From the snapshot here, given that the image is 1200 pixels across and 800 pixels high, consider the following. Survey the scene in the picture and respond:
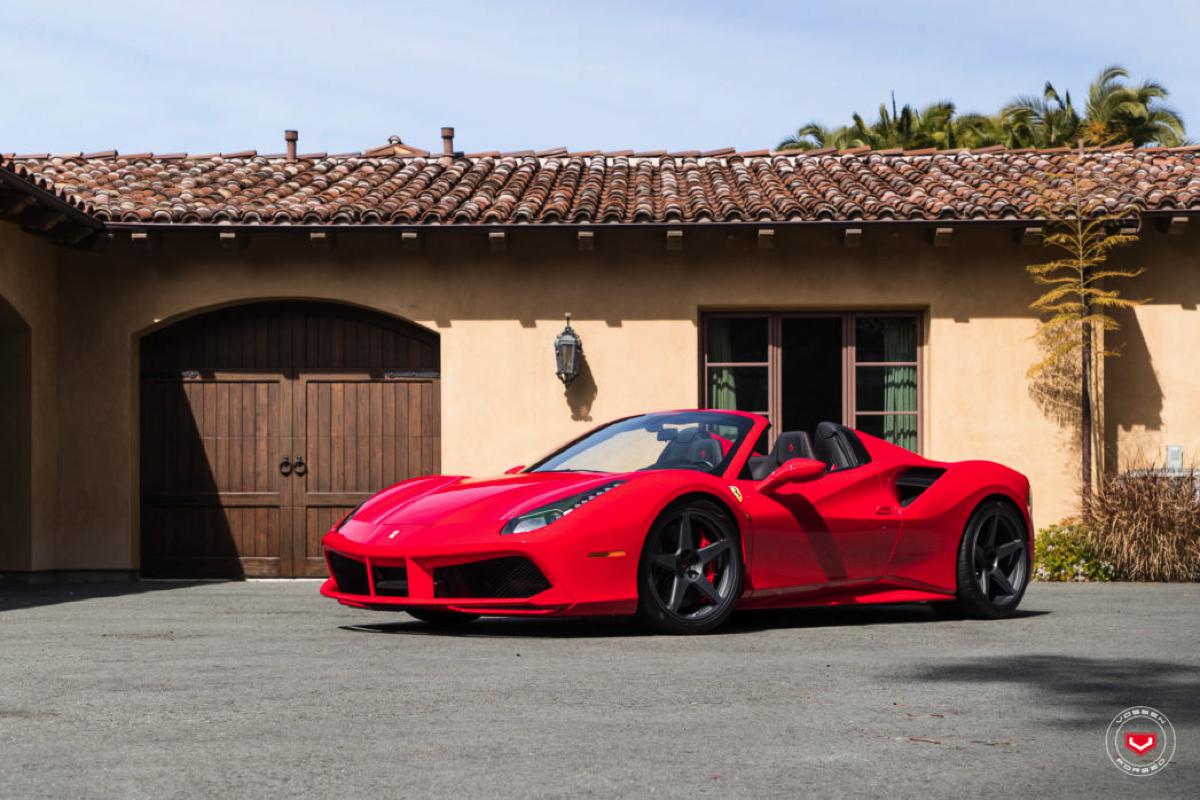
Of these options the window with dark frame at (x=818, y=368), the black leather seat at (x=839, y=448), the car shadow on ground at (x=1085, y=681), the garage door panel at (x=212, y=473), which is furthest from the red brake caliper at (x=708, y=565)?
the garage door panel at (x=212, y=473)

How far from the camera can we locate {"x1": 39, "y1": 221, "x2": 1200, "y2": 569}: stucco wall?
14977mm

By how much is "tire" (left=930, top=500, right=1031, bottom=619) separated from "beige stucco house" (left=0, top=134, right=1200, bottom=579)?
539cm

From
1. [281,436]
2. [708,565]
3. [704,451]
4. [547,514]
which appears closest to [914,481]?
[704,451]

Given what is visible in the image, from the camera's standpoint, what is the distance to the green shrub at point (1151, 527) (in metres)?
13.5

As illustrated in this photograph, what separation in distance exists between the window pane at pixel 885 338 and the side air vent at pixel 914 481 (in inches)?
227

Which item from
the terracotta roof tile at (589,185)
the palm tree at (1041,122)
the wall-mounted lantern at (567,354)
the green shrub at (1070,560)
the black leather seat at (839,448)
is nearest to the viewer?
the black leather seat at (839,448)

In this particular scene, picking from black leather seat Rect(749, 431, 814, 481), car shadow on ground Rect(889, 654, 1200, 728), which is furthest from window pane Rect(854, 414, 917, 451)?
car shadow on ground Rect(889, 654, 1200, 728)

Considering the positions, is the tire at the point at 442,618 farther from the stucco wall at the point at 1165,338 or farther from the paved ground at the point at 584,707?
the stucco wall at the point at 1165,338

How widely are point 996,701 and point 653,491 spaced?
8.80ft

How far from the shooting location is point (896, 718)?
17.7ft

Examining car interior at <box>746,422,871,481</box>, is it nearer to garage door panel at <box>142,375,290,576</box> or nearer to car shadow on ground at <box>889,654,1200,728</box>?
car shadow on ground at <box>889,654,1200,728</box>

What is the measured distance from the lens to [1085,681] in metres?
6.32

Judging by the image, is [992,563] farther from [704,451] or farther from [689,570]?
[689,570]

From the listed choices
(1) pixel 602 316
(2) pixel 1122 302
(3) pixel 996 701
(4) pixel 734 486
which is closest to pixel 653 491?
(4) pixel 734 486
